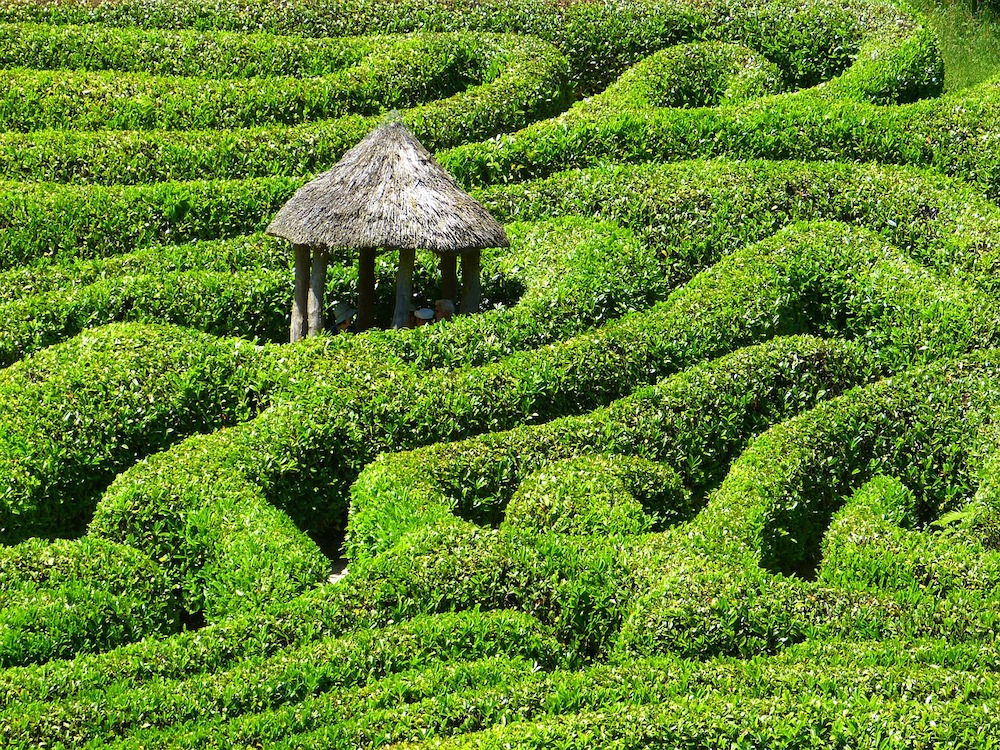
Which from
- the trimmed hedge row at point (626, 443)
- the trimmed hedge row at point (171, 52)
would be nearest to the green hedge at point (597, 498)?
the trimmed hedge row at point (626, 443)

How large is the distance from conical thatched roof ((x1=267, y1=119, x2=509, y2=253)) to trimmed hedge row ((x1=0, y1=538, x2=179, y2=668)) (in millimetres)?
4674

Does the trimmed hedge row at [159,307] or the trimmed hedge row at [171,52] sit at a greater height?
the trimmed hedge row at [171,52]

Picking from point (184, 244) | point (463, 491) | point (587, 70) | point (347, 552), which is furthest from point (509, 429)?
point (587, 70)

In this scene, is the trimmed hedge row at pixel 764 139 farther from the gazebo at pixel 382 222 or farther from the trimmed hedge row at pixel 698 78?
the gazebo at pixel 382 222

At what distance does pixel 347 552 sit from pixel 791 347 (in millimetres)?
5598

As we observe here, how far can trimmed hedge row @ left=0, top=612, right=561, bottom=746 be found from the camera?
40.6 ft

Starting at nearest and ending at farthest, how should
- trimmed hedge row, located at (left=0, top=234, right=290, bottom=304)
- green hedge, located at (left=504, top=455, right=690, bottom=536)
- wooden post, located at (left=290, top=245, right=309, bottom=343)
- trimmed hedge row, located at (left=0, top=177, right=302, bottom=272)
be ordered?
1. green hedge, located at (left=504, top=455, right=690, bottom=536)
2. wooden post, located at (left=290, top=245, right=309, bottom=343)
3. trimmed hedge row, located at (left=0, top=234, right=290, bottom=304)
4. trimmed hedge row, located at (left=0, top=177, right=302, bottom=272)

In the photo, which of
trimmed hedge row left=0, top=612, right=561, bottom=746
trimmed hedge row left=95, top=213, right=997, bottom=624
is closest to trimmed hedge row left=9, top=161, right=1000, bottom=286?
trimmed hedge row left=95, top=213, right=997, bottom=624

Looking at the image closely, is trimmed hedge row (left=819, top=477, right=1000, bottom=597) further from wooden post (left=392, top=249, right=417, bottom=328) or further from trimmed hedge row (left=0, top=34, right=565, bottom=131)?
trimmed hedge row (left=0, top=34, right=565, bottom=131)

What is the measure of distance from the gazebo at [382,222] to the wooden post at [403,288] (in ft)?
0.04

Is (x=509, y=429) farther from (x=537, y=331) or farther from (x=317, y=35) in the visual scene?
(x=317, y=35)

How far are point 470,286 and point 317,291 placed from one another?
6.00ft

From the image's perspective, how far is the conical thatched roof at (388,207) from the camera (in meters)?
17.4

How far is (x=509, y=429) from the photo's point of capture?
54.1 feet
